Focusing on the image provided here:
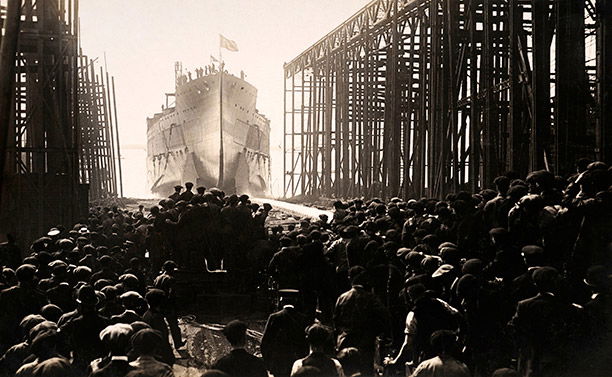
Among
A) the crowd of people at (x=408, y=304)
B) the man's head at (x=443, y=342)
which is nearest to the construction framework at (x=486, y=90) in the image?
the crowd of people at (x=408, y=304)

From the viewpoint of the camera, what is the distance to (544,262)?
7.07m

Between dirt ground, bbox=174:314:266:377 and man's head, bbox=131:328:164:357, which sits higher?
man's head, bbox=131:328:164:357

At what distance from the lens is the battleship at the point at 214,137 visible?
54000 millimetres

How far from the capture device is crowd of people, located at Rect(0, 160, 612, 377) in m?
5.44

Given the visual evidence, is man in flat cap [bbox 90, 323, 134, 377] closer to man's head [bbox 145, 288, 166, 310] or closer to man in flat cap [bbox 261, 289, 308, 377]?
man in flat cap [bbox 261, 289, 308, 377]

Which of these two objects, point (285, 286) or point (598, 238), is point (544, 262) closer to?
point (598, 238)

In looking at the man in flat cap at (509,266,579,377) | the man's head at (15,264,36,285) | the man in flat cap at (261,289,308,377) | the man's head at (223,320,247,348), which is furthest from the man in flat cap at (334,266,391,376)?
the man's head at (15,264,36,285)

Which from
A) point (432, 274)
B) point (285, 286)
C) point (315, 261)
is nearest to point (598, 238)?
point (432, 274)

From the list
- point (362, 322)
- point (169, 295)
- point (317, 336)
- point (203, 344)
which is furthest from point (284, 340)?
point (203, 344)

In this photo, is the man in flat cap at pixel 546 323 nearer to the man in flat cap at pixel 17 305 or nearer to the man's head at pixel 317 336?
the man's head at pixel 317 336

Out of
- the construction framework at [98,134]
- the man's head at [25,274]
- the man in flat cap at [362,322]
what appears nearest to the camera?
the man in flat cap at [362,322]

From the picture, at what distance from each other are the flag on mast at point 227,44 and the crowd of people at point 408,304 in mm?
37395

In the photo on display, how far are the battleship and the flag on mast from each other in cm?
519

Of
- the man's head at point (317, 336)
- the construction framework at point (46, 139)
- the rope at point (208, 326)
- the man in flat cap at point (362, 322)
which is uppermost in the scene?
the construction framework at point (46, 139)
